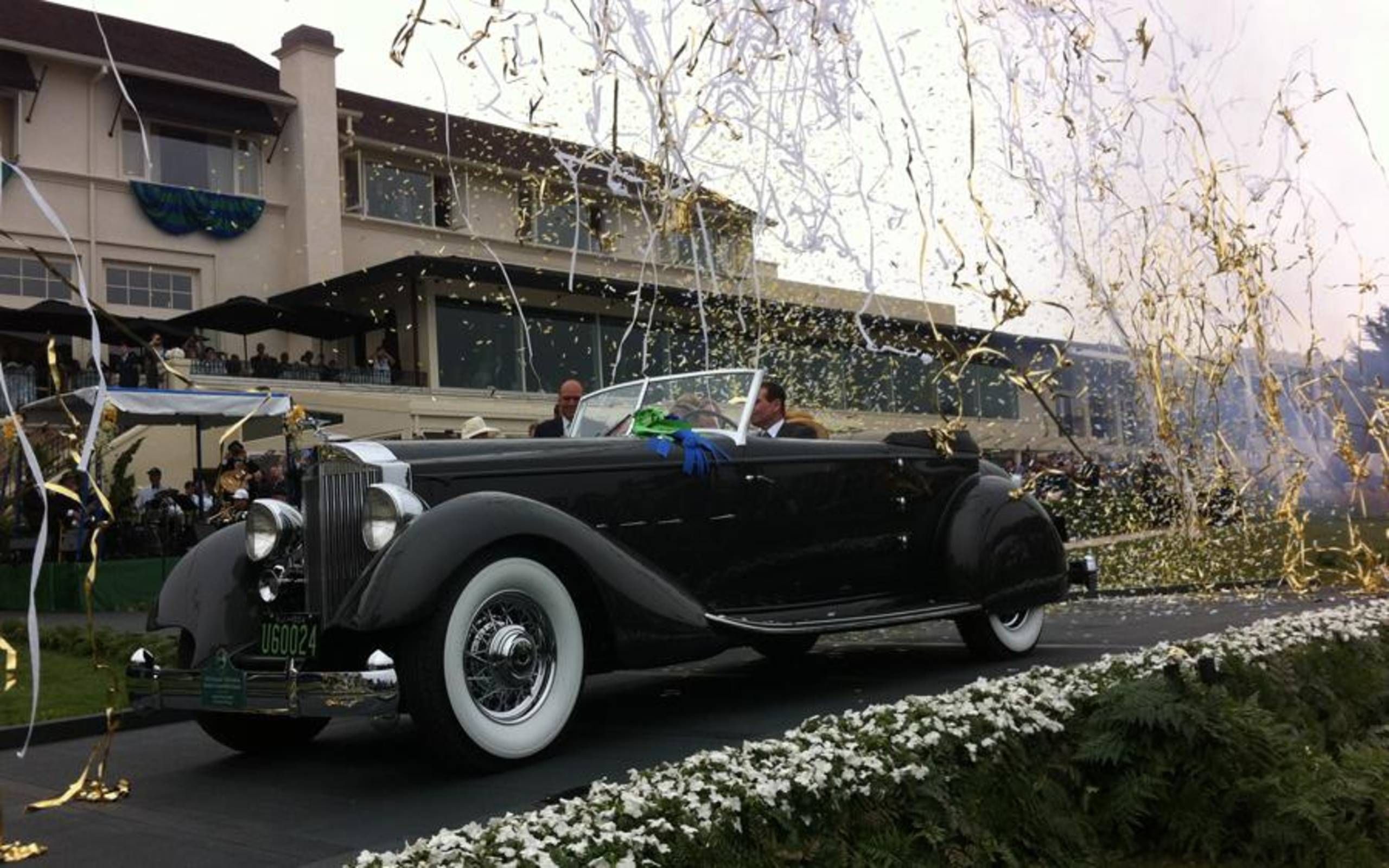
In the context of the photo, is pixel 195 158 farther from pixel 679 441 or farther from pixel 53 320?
pixel 679 441

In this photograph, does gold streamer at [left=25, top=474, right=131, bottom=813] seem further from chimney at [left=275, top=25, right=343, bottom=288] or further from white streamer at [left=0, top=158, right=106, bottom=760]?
chimney at [left=275, top=25, right=343, bottom=288]

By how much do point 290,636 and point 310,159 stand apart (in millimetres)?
23210

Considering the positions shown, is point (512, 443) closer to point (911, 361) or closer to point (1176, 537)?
point (1176, 537)

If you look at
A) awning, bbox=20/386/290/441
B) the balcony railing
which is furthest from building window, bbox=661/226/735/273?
the balcony railing

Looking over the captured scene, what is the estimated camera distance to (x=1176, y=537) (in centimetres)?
1265

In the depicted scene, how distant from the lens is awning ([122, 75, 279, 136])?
23141 mm

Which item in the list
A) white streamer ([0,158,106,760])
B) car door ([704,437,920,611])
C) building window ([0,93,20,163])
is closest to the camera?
white streamer ([0,158,106,760])

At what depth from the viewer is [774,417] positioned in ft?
20.9

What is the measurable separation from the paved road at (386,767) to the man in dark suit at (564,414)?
154cm

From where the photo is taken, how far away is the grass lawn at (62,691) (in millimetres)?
6293

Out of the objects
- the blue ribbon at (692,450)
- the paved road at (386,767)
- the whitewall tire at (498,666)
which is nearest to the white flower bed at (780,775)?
the paved road at (386,767)

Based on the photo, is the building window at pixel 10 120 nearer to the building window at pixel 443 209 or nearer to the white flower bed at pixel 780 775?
the building window at pixel 443 209

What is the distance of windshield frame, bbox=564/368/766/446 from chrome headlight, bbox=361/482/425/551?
1428 mm

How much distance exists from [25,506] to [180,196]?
37.3 ft
